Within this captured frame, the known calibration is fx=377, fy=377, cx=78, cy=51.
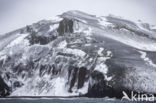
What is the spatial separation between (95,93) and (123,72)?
20884mm

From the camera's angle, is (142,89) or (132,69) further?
(132,69)

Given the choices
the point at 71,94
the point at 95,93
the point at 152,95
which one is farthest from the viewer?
the point at 71,94

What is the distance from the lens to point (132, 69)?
19962 cm

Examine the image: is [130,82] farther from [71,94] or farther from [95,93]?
[71,94]

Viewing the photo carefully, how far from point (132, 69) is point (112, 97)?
29389 millimetres

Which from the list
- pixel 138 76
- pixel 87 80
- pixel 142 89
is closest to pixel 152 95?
pixel 142 89

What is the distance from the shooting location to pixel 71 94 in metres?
199

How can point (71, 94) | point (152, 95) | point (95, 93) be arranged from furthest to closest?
point (71, 94)
point (95, 93)
point (152, 95)

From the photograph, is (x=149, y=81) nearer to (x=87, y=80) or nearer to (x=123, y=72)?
(x=123, y=72)

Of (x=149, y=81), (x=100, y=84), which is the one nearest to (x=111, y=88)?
(x=100, y=84)

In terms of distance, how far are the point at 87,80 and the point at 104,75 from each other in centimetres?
999

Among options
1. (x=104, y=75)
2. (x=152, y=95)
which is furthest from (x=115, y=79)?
(x=152, y=95)

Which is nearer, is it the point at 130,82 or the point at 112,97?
the point at 112,97

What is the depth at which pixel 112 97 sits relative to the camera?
176 metres
